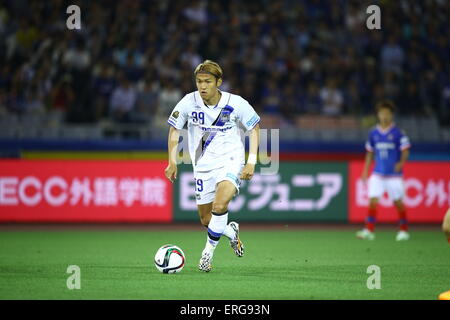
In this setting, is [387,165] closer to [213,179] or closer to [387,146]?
[387,146]

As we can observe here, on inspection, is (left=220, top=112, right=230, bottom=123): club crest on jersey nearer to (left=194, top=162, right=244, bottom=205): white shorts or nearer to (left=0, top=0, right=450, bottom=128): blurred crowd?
(left=194, top=162, right=244, bottom=205): white shorts

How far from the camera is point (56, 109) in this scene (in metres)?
19.6

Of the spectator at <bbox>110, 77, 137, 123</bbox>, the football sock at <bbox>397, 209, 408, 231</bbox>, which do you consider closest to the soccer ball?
the football sock at <bbox>397, 209, 408, 231</bbox>

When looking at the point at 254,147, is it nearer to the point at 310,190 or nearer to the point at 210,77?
the point at 210,77

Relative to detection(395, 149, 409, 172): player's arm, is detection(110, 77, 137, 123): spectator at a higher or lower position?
higher

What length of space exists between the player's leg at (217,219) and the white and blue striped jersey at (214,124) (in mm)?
319

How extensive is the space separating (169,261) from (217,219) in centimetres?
73

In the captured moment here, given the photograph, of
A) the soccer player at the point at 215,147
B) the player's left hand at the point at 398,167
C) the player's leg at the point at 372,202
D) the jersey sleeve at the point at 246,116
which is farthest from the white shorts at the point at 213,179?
the player's left hand at the point at 398,167

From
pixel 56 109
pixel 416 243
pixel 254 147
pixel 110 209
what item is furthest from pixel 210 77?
pixel 56 109

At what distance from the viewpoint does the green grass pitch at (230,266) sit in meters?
8.64

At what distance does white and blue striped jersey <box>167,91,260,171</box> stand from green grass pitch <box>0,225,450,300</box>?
1343 millimetres

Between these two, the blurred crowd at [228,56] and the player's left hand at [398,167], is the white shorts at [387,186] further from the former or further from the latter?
the blurred crowd at [228,56]

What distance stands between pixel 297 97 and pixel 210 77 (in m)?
10.7

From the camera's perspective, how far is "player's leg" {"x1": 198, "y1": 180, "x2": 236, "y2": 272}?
10.2 meters
